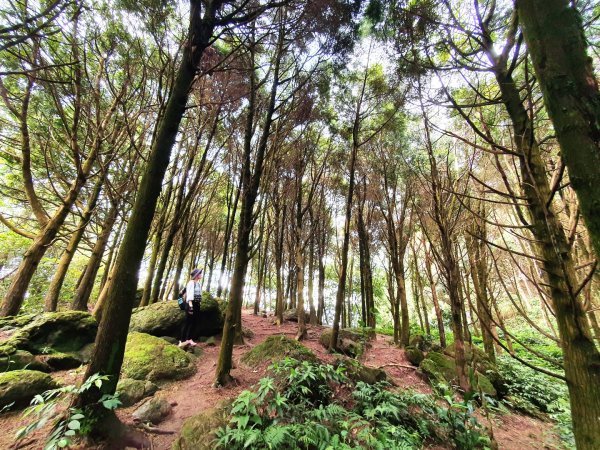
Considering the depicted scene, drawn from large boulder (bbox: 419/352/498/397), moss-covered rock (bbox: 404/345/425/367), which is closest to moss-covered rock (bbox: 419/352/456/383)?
large boulder (bbox: 419/352/498/397)

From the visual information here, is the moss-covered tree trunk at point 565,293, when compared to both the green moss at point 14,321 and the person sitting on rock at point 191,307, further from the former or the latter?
the green moss at point 14,321

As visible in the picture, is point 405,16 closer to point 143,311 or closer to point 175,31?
point 175,31

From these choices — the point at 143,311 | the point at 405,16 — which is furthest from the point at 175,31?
the point at 143,311

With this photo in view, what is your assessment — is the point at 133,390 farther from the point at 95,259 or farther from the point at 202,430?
the point at 95,259

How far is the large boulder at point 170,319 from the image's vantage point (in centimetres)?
650

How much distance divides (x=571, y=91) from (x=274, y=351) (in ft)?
18.9

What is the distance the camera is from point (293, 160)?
881 centimetres

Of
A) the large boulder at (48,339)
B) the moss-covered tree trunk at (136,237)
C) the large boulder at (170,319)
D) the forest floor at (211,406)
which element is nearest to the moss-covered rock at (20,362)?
the large boulder at (48,339)

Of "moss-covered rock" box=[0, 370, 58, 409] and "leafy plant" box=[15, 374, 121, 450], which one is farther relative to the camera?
"moss-covered rock" box=[0, 370, 58, 409]

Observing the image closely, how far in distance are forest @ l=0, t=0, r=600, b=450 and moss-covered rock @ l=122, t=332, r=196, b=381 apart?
44 mm

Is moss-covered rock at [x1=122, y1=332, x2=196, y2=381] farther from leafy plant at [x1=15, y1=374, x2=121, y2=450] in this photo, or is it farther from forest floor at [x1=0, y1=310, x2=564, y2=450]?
leafy plant at [x1=15, y1=374, x2=121, y2=450]

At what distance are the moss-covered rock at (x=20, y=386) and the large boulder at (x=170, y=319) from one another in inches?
123

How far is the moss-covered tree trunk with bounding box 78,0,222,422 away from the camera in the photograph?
2.70 metres

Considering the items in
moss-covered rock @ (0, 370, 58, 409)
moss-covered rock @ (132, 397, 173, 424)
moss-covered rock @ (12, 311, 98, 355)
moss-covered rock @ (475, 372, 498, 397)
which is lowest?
moss-covered rock @ (475, 372, 498, 397)
